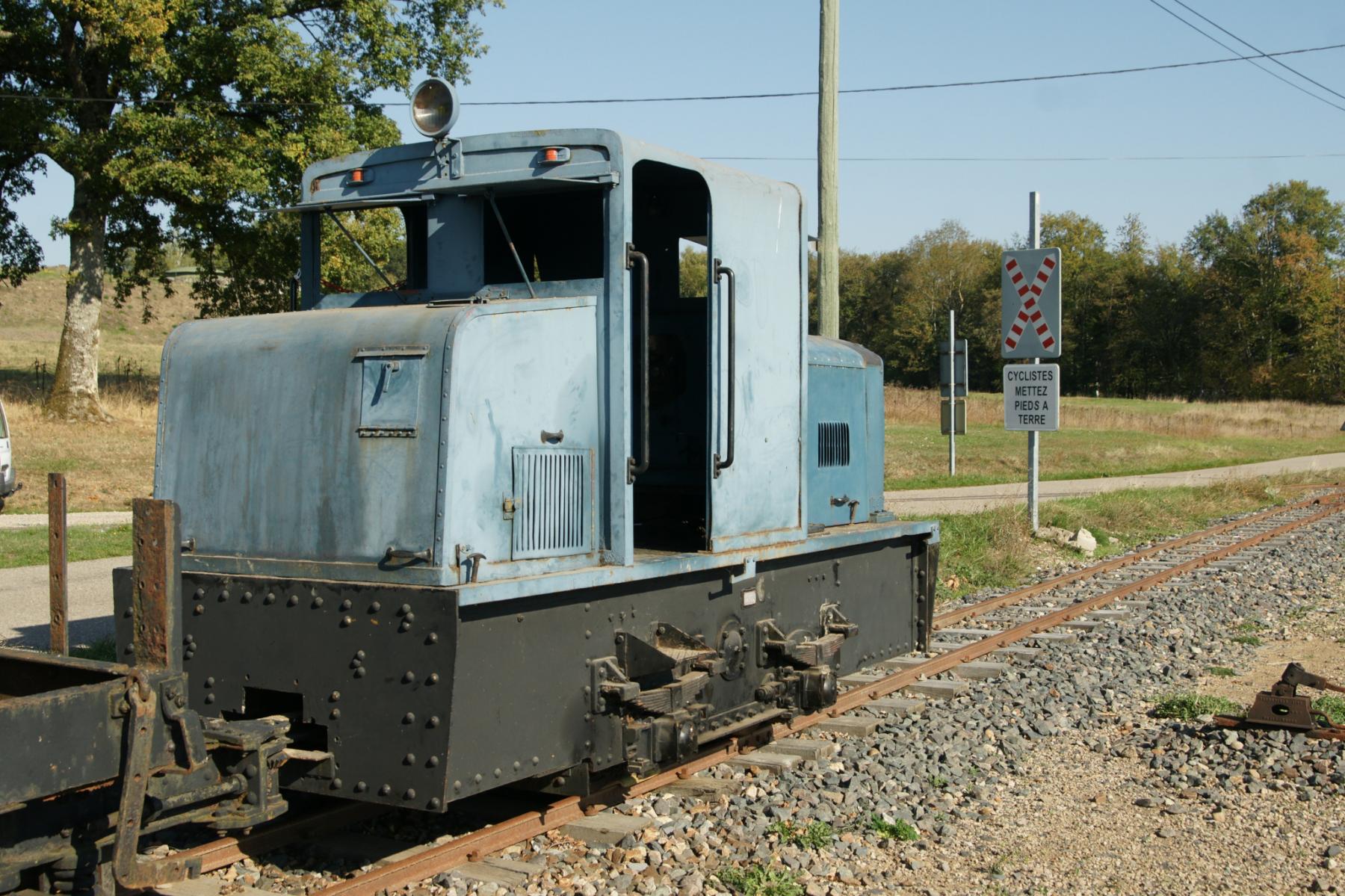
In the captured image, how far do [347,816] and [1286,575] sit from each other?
11.4 metres

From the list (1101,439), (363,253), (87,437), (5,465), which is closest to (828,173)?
(363,253)

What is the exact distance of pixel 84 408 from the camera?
937 inches

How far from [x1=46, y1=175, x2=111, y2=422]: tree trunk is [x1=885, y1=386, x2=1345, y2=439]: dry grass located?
969 inches

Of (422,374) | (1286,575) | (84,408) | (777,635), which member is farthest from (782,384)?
(84,408)

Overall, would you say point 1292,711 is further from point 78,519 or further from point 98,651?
point 78,519

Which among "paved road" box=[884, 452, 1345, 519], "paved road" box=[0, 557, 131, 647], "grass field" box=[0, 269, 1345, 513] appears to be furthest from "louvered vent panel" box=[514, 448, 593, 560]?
"grass field" box=[0, 269, 1345, 513]

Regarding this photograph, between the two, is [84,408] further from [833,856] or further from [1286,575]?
[833,856]

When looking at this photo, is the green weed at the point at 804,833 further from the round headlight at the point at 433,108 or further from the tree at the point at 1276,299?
the tree at the point at 1276,299

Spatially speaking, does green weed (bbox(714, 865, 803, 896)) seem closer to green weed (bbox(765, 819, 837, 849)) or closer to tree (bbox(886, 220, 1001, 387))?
green weed (bbox(765, 819, 837, 849))

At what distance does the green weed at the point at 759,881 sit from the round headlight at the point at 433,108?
10.9 ft

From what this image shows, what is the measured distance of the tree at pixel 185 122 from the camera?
2212 centimetres

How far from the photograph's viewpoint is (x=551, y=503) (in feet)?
16.9

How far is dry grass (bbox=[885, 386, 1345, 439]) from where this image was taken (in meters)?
42.5

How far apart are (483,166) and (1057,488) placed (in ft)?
66.9
